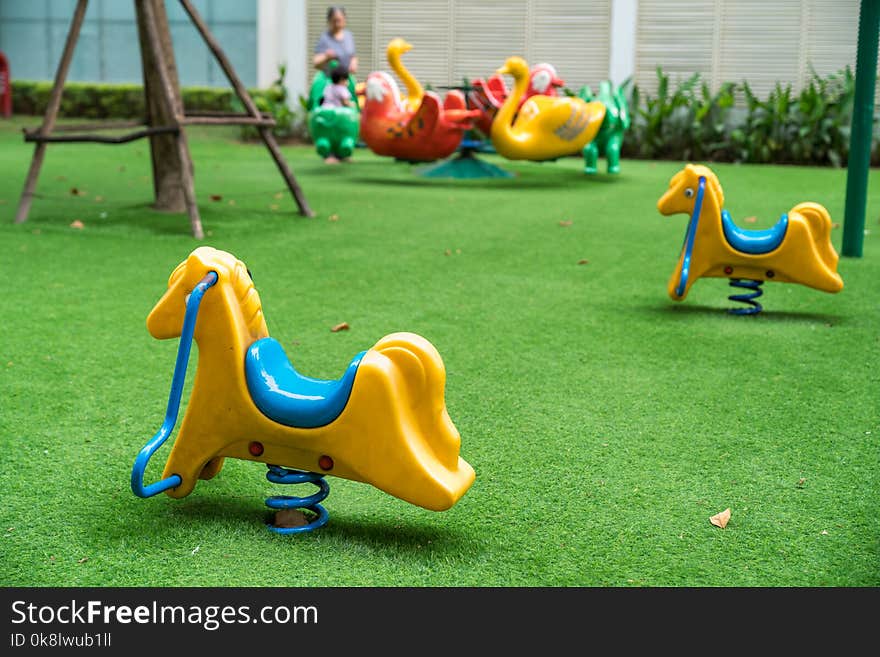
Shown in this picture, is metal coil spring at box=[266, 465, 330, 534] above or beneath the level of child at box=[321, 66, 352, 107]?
beneath

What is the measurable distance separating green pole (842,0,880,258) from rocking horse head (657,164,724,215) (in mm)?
1951

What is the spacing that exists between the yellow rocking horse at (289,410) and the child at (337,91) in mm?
9265

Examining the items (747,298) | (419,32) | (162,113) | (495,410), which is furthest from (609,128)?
(495,410)

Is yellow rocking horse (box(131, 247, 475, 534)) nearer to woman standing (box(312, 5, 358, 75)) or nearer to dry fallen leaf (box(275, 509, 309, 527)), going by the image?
dry fallen leaf (box(275, 509, 309, 527))

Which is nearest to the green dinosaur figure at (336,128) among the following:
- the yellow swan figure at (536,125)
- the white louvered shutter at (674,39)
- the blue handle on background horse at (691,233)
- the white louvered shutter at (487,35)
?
the yellow swan figure at (536,125)

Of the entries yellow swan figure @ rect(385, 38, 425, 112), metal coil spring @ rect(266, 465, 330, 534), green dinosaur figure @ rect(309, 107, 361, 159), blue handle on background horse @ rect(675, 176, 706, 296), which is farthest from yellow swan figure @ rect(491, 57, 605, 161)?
metal coil spring @ rect(266, 465, 330, 534)

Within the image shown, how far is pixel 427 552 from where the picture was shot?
2326 mm

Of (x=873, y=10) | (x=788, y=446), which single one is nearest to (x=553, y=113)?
(x=873, y=10)

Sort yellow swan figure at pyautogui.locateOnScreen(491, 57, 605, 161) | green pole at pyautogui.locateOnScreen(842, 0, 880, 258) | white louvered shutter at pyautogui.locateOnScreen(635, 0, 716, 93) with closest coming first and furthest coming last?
green pole at pyautogui.locateOnScreen(842, 0, 880, 258)
yellow swan figure at pyautogui.locateOnScreen(491, 57, 605, 161)
white louvered shutter at pyautogui.locateOnScreen(635, 0, 716, 93)

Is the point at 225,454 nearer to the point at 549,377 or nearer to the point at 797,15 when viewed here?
the point at 549,377

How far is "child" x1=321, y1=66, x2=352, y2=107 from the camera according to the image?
11469 millimetres

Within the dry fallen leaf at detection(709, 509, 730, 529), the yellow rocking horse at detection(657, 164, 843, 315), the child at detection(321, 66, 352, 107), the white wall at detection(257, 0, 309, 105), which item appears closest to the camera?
the dry fallen leaf at detection(709, 509, 730, 529)

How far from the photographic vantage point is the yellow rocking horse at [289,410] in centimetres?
227

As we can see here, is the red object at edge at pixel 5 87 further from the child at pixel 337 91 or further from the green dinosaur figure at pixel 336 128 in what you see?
the green dinosaur figure at pixel 336 128
